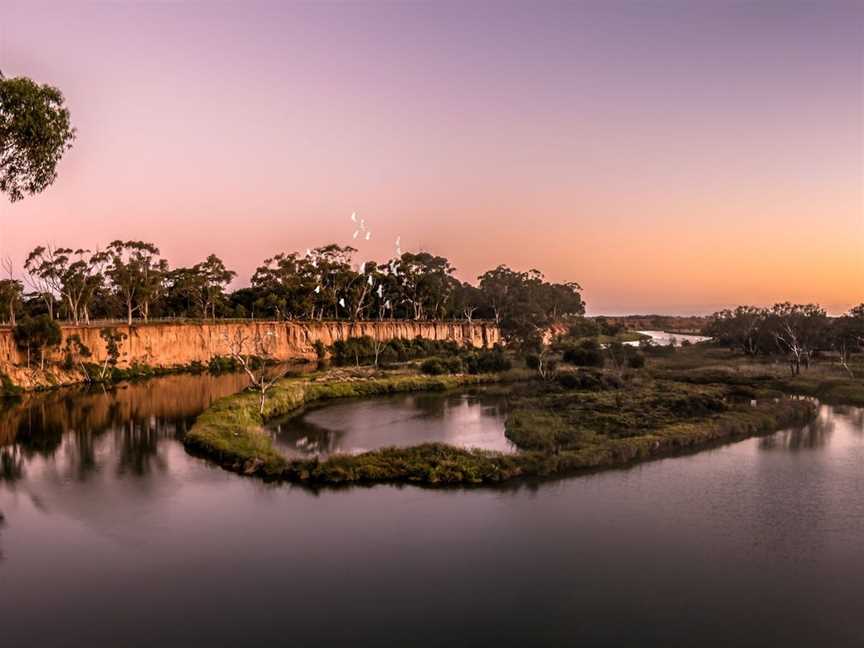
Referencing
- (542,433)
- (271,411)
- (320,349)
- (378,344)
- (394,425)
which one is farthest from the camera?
(378,344)

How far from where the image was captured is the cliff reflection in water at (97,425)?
32125mm

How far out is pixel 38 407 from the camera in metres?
49.9

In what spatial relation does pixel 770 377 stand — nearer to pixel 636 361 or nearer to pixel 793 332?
pixel 636 361

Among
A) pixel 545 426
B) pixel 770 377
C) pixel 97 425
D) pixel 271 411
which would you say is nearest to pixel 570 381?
pixel 545 426

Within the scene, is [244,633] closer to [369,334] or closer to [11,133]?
[11,133]

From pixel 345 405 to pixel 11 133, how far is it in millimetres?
31190

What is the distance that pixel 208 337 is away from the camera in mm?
85375

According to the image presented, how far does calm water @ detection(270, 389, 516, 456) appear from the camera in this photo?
36.0 meters

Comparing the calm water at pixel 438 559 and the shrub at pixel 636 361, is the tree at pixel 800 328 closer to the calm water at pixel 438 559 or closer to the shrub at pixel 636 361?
the shrub at pixel 636 361

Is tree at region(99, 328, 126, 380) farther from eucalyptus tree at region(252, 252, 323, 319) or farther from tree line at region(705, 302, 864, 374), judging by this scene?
tree line at region(705, 302, 864, 374)

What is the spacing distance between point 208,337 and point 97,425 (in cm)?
4383

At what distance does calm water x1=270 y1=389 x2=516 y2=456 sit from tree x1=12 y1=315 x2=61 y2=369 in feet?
95.0

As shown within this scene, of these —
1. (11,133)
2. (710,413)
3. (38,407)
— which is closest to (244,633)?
(11,133)

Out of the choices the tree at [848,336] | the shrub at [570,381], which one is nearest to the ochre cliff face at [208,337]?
the shrub at [570,381]
